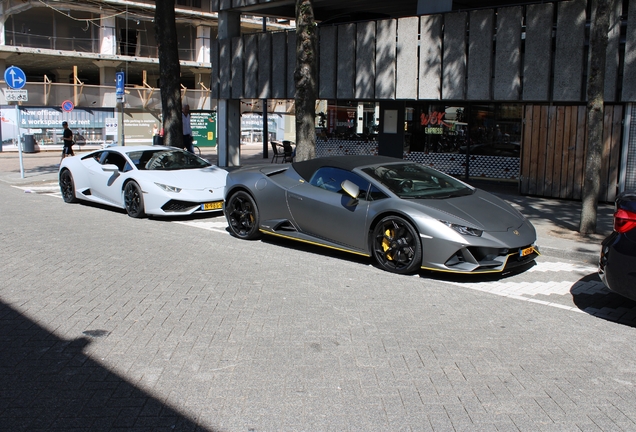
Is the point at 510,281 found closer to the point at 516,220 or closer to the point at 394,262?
the point at 516,220

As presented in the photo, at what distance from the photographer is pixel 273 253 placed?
8.93 metres

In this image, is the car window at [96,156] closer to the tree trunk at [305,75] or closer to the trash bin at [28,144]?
the tree trunk at [305,75]

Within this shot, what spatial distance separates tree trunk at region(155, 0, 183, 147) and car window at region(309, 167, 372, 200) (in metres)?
10.4

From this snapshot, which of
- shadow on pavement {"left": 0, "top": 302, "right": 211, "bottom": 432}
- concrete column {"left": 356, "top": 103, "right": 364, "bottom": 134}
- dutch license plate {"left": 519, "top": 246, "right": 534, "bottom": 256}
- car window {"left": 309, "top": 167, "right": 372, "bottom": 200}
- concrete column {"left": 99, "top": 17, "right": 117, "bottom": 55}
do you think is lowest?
shadow on pavement {"left": 0, "top": 302, "right": 211, "bottom": 432}

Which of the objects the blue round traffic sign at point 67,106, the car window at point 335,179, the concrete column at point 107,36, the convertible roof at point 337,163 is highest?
the concrete column at point 107,36

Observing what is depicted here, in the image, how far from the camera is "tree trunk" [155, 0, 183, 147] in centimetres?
1794

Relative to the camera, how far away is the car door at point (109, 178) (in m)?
12.3

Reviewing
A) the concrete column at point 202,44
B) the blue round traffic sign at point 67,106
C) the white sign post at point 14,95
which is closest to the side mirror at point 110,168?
the white sign post at point 14,95

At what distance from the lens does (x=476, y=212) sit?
302 inches

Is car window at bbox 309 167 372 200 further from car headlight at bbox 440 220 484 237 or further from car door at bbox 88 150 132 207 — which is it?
car door at bbox 88 150 132 207

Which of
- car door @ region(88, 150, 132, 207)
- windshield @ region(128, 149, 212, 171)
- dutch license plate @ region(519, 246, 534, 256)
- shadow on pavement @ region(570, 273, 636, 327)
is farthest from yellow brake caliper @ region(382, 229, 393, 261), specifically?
car door @ region(88, 150, 132, 207)

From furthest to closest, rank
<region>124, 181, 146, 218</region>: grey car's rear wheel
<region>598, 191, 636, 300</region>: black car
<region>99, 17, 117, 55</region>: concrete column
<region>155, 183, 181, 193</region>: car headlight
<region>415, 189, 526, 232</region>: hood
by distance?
<region>99, 17, 117, 55</region>: concrete column, <region>124, 181, 146, 218</region>: grey car's rear wheel, <region>155, 183, 181, 193</region>: car headlight, <region>415, 189, 526, 232</region>: hood, <region>598, 191, 636, 300</region>: black car

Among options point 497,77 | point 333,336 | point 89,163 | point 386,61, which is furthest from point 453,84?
point 333,336

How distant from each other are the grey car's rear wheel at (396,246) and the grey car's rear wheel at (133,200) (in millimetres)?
5491
